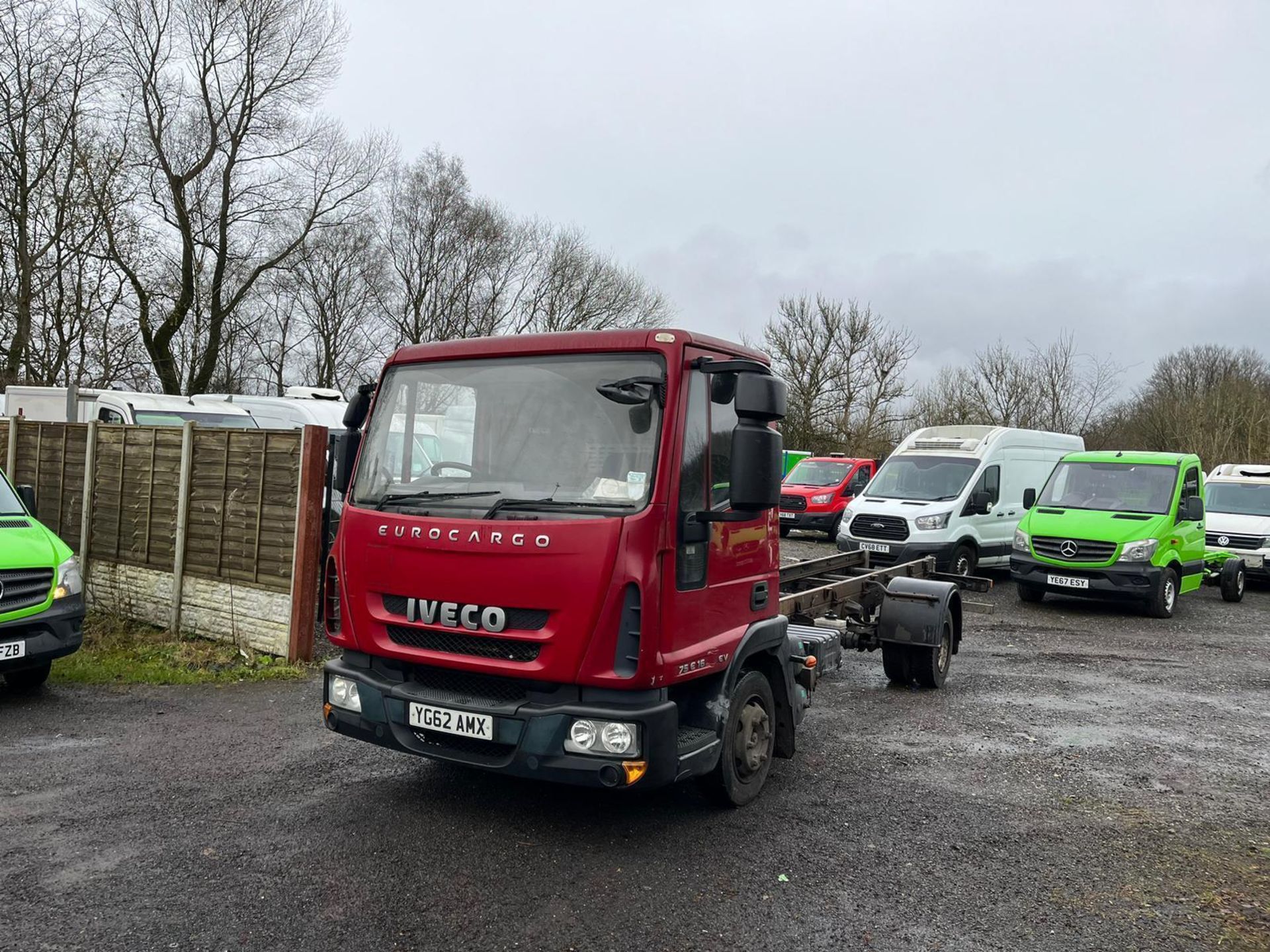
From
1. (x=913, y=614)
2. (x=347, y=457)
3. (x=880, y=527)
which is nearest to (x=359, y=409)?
(x=347, y=457)

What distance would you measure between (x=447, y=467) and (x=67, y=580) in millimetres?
Result: 4131

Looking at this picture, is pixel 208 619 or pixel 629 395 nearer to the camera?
pixel 629 395

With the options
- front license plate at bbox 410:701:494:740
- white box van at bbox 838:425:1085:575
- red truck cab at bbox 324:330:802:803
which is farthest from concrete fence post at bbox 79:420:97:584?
white box van at bbox 838:425:1085:575

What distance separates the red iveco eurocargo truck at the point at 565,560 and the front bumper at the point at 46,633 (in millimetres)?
3027

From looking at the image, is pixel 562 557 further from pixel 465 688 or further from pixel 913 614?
pixel 913 614

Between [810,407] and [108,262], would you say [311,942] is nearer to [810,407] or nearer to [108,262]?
[108,262]

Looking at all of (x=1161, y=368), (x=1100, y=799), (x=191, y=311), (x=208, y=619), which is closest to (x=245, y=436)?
(x=208, y=619)

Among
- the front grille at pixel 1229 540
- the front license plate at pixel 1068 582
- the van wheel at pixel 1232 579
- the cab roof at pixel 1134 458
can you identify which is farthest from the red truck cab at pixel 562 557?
the front grille at pixel 1229 540

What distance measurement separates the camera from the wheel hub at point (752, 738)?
16.6 feet

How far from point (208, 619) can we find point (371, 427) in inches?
188

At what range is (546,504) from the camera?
14.2 feet

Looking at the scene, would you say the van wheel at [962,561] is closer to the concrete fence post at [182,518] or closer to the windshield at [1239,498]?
the windshield at [1239,498]

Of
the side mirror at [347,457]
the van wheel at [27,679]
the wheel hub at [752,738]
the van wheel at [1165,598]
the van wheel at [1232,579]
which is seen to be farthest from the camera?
the van wheel at [1232,579]

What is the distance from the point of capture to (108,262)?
19938 millimetres
